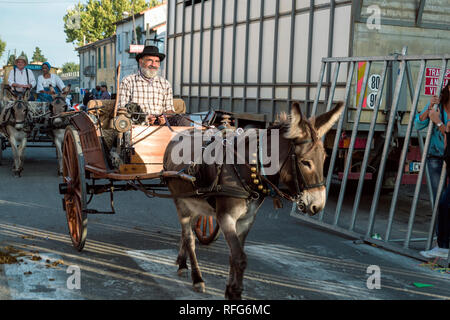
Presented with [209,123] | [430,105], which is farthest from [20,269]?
[430,105]

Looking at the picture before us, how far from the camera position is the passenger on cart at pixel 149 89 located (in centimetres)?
691

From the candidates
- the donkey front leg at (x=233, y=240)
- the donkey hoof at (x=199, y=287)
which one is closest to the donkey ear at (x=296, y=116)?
the donkey front leg at (x=233, y=240)

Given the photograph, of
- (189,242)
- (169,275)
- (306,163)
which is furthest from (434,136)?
(169,275)

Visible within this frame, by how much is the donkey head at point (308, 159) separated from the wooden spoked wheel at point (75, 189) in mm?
2703

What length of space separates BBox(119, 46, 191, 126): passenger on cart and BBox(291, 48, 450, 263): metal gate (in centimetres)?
238

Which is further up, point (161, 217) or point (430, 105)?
point (430, 105)

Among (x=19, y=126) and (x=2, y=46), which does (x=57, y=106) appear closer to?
(x=19, y=126)

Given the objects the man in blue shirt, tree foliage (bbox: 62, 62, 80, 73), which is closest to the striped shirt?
the man in blue shirt

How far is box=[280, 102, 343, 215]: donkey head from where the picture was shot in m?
4.40

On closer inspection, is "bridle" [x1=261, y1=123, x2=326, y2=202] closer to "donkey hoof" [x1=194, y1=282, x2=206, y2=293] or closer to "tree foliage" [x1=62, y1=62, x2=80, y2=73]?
"donkey hoof" [x1=194, y1=282, x2=206, y2=293]

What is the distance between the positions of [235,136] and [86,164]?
7.96 feet

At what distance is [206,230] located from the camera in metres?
6.89

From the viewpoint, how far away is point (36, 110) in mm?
13492
